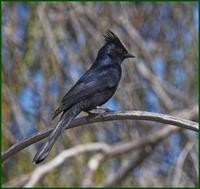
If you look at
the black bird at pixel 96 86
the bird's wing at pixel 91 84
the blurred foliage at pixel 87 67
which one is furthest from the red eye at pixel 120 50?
the blurred foliage at pixel 87 67

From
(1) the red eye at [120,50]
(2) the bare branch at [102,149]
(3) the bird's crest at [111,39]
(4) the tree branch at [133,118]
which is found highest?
(3) the bird's crest at [111,39]

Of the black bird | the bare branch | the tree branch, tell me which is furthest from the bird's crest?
the tree branch

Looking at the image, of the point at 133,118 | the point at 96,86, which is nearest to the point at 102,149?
the point at 96,86

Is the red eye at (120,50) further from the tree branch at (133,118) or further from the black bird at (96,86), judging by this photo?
the tree branch at (133,118)

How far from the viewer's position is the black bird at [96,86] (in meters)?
4.12

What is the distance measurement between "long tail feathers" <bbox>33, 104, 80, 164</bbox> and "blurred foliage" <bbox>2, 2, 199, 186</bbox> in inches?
63.6

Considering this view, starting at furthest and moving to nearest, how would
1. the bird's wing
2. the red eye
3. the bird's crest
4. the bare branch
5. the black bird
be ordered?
the bare branch < the red eye < the bird's crest < the bird's wing < the black bird

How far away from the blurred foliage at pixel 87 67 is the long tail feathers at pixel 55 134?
1614mm

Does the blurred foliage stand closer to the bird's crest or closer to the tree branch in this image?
the bird's crest

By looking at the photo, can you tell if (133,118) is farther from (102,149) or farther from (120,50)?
(102,149)

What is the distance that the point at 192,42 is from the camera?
688 cm

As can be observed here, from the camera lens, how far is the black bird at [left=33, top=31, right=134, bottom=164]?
13.5 feet

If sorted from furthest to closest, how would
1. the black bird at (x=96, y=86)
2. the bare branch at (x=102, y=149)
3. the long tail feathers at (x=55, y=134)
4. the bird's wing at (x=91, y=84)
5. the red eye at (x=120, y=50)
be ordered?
the bare branch at (x=102, y=149) → the red eye at (x=120, y=50) → the bird's wing at (x=91, y=84) → the black bird at (x=96, y=86) → the long tail feathers at (x=55, y=134)

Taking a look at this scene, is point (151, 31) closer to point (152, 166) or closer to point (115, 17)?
point (115, 17)
